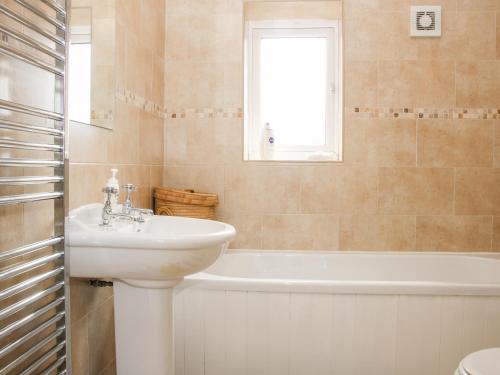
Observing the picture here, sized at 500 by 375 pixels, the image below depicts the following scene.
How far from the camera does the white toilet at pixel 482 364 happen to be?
1249mm

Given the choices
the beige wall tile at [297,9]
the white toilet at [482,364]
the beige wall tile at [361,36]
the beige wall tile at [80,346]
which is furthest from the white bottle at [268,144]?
the white toilet at [482,364]

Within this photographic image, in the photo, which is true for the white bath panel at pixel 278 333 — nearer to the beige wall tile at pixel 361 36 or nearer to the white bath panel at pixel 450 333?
the white bath panel at pixel 450 333

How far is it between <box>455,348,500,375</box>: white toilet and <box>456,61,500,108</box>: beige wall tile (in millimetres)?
1752

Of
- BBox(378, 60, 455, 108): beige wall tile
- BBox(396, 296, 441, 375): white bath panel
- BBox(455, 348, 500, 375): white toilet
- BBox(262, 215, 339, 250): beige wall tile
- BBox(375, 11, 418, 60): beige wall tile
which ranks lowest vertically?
BBox(396, 296, 441, 375): white bath panel

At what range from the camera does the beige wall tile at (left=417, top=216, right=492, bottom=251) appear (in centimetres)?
264

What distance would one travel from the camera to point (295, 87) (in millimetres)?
2922

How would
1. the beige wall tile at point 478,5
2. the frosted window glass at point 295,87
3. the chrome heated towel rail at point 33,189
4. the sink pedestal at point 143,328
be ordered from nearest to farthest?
the chrome heated towel rail at point 33,189
the sink pedestal at point 143,328
the beige wall tile at point 478,5
the frosted window glass at point 295,87

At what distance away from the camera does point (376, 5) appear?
2633 millimetres

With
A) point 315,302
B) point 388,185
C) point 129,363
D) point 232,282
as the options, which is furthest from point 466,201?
point 129,363

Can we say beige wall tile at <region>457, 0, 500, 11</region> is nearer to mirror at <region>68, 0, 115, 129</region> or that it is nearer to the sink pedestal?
mirror at <region>68, 0, 115, 129</region>

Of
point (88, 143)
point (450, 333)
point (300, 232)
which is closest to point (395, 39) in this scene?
point (300, 232)

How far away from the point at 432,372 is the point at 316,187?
119cm

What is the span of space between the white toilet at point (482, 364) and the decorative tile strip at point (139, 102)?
5.53 feet

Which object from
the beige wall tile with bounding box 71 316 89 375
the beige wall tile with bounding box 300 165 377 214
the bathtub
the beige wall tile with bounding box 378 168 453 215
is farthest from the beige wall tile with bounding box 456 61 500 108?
the beige wall tile with bounding box 71 316 89 375
